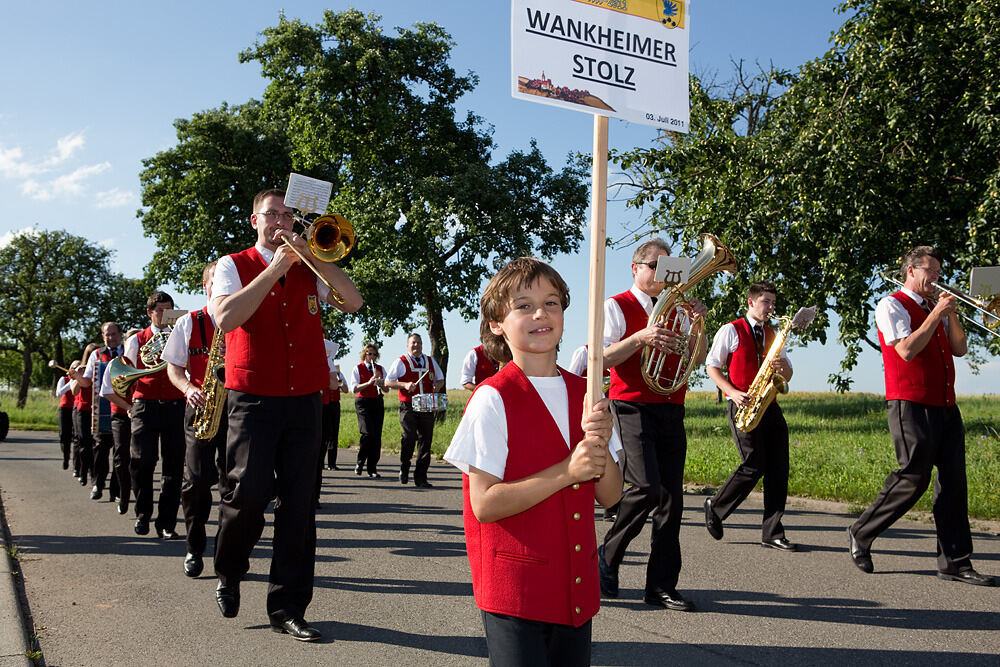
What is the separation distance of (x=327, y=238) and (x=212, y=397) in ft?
7.64

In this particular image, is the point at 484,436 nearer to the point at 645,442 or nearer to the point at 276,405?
the point at 276,405

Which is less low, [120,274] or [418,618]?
[120,274]

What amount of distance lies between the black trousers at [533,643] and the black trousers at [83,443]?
1139 cm

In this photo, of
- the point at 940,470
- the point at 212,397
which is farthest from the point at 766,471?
the point at 212,397

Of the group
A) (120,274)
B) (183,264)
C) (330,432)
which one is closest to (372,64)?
(183,264)

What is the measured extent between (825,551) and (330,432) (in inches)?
347

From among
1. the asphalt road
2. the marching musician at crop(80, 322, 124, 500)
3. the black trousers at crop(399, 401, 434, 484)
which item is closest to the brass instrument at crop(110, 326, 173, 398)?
the asphalt road

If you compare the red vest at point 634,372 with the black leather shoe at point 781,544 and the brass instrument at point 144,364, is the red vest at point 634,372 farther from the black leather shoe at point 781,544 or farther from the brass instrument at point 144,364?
the brass instrument at point 144,364

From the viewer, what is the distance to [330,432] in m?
14.4

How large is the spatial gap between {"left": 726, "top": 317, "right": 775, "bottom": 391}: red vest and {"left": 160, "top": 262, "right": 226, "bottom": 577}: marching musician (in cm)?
431

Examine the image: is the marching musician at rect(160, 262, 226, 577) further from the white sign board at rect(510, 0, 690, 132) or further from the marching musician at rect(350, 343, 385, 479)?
the marching musician at rect(350, 343, 385, 479)

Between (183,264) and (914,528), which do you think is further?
(183,264)

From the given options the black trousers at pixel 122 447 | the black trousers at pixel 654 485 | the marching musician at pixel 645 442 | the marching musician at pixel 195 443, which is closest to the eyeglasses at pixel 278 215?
the marching musician at pixel 195 443

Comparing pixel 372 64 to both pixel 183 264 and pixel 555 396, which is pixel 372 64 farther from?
pixel 555 396
